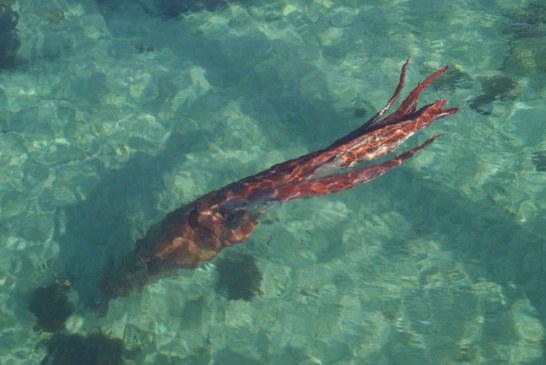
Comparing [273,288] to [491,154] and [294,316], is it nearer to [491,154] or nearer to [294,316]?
[294,316]

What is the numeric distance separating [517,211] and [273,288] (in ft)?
11.4

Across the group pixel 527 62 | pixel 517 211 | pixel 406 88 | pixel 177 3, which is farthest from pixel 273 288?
pixel 177 3

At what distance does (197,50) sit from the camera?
1014cm

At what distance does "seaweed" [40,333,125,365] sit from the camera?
677 cm

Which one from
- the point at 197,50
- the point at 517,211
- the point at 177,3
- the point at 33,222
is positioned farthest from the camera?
the point at 177,3

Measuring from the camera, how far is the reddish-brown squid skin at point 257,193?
245 inches

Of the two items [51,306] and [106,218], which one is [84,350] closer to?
[51,306]

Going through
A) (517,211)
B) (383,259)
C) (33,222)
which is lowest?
(33,222)

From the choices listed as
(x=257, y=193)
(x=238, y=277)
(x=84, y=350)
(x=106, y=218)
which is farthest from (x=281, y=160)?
(x=84, y=350)

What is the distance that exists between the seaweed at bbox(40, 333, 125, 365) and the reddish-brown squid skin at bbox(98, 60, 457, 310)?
1.80 feet

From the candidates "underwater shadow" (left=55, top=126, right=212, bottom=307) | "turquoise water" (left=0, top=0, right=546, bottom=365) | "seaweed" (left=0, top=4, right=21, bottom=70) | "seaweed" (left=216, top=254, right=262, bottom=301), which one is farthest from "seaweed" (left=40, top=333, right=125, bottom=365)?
"seaweed" (left=0, top=4, right=21, bottom=70)

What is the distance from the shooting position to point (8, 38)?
10531mm

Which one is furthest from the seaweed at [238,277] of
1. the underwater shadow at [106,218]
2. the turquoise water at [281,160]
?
the underwater shadow at [106,218]

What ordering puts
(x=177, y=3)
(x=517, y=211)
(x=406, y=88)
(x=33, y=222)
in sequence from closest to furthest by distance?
(x=517, y=211) < (x=33, y=222) < (x=406, y=88) < (x=177, y=3)
